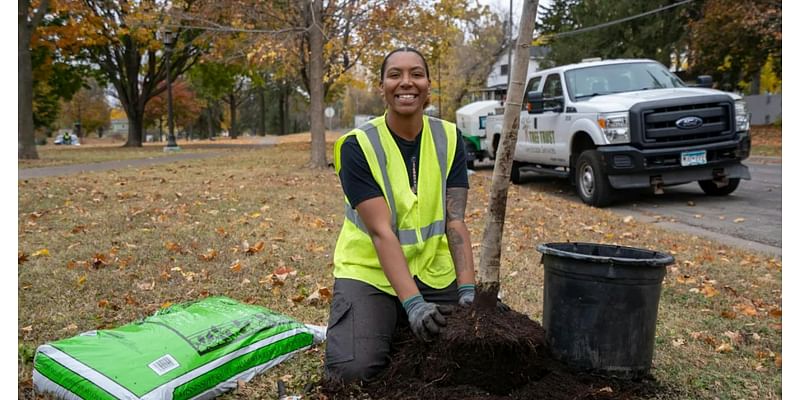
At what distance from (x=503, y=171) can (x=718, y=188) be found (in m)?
8.38

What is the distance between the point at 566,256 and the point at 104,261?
4.00 metres

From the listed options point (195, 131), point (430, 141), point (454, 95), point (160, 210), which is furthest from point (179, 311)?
point (195, 131)

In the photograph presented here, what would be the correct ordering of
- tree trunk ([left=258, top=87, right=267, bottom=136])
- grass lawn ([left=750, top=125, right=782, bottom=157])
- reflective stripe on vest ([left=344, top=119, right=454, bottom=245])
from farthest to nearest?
tree trunk ([left=258, top=87, right=267, bottom=136]) → grass lawn ([left=750, top=125, right=782, bottom=157]) → reflective stripe on vest ([left=344, top=119, right=454, bottom=245])

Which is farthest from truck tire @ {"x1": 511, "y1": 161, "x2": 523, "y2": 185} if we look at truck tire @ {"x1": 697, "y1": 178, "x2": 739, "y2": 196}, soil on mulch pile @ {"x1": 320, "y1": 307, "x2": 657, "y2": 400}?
soil on mulch pile @ {"x1": 320, "y1": 307, "x2": 657, "y2": 400}

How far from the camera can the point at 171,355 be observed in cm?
288

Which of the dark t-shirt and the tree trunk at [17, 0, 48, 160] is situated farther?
the tree trunk at [17, 0, 48, 160]

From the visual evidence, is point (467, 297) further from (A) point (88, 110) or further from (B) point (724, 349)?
(A) point (88, 110)

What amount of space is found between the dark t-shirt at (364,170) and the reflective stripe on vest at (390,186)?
0.06 meters

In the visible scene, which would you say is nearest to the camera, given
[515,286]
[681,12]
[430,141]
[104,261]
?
[430,141]

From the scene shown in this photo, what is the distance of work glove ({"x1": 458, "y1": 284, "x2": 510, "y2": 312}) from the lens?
2936 mm

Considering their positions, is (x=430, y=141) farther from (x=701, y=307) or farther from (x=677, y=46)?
(x=677, y=46)

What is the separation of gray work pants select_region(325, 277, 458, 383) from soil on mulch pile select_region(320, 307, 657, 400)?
11 cm

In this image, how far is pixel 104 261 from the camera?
533cm

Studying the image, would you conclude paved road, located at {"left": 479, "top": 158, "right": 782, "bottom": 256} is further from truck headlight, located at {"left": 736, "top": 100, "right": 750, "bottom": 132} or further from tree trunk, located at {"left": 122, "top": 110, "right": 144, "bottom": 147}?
tree trunk, located at {"left": 122, "top": 110, "right": 144, "bottom": 147}
